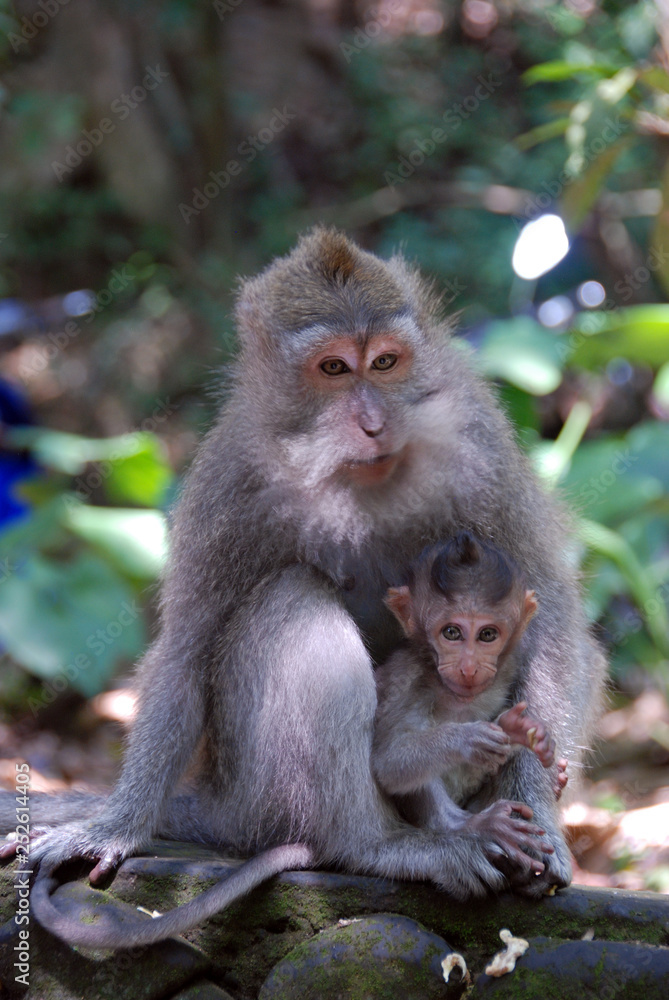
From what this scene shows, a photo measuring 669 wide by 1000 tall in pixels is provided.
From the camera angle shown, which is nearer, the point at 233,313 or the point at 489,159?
the point at 233,313

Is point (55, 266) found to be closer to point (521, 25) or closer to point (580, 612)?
point (521, 25)

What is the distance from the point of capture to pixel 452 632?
9.44 feet

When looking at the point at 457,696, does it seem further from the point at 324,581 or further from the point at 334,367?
the point at 334,367

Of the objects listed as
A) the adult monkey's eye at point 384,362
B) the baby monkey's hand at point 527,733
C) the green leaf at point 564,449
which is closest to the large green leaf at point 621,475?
the green leaf at point 564,449

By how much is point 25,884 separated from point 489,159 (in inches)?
336

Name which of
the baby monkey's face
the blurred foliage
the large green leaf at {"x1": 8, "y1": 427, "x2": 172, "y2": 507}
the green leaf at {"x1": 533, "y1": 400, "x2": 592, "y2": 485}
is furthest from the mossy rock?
the blurred foliage

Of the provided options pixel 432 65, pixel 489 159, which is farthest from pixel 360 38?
pixel 489 159

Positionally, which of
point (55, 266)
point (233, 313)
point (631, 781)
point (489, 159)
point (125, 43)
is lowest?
point (631, 781)

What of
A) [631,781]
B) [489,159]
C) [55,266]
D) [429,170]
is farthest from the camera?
[55,266]

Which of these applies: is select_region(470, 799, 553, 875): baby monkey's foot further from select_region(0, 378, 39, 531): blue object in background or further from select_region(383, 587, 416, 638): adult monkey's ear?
select_region(0, 378, 39, 531): blue object in background

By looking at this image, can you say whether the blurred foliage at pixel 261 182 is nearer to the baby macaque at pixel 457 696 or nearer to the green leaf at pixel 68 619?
the green leaf at pixel 68 619

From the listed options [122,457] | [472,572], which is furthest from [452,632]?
[122,457]

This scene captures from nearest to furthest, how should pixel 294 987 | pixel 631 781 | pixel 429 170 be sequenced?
pixel 294 987 < pixel 631 781 < pixel 429 170

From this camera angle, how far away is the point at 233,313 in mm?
3486
